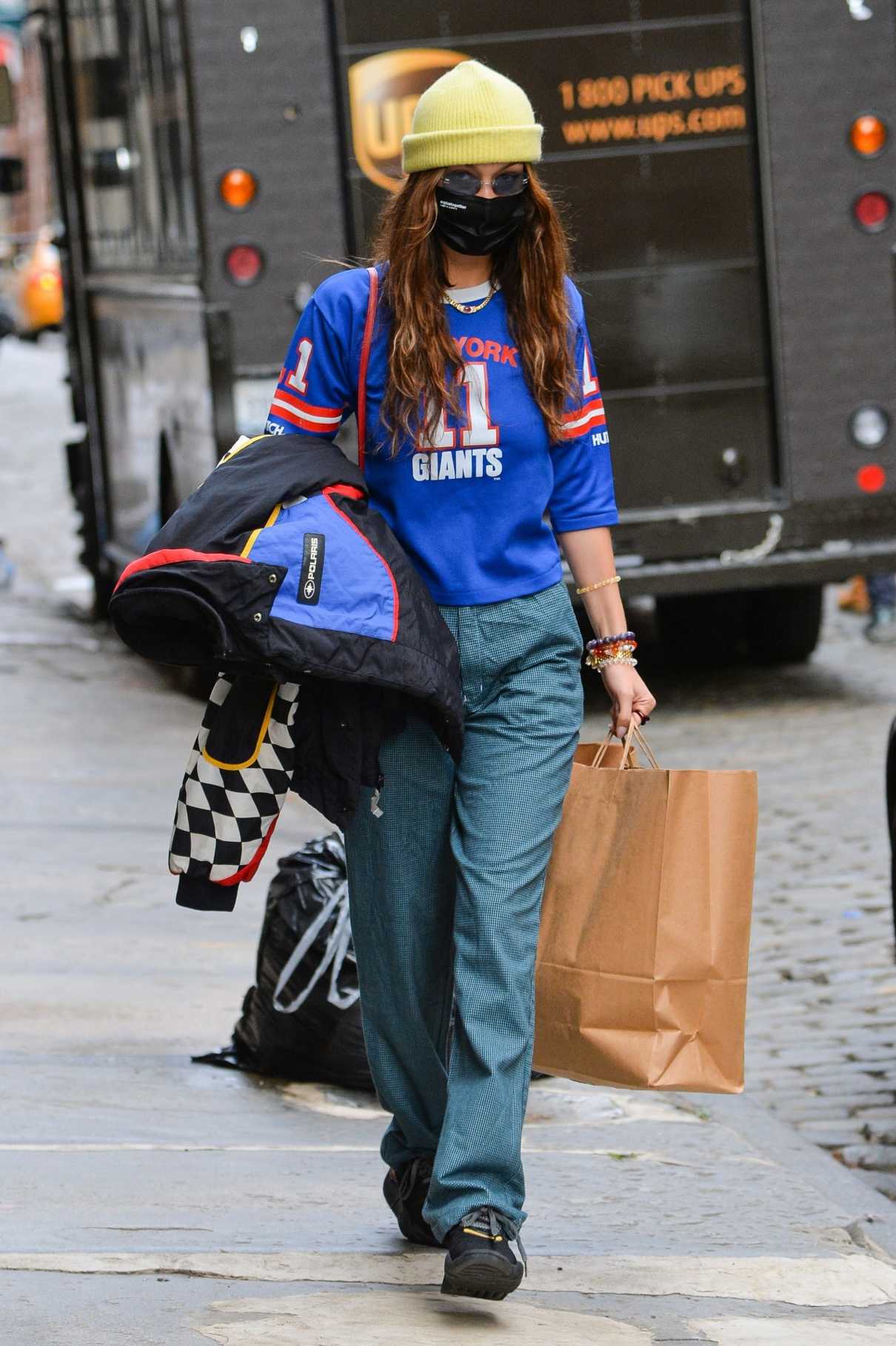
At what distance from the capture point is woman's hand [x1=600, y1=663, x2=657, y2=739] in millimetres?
3764

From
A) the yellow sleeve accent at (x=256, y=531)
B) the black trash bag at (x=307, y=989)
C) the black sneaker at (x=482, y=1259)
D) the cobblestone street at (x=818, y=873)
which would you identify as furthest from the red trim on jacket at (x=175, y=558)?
the cobblestone street at (x=818, y=873)

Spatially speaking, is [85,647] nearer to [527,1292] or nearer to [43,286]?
[527,1292]

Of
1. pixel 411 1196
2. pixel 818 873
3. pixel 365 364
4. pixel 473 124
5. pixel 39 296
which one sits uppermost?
pixel 39 296

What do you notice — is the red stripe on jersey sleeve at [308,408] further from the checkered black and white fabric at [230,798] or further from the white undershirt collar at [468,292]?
the checkered black and white fabric at [230,798]

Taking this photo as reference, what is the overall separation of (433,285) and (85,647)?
28.5 feet

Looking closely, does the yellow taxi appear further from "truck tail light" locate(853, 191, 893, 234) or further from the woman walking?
the woman walking

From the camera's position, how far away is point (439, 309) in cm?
356

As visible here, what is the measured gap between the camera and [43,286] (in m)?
40.4

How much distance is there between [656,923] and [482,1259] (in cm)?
61

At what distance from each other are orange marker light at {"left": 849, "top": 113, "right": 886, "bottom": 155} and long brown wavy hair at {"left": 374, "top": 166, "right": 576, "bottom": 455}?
6.16 metres

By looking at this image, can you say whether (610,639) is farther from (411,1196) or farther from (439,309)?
(411,1196)

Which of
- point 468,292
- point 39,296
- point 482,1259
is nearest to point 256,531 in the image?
point 468,292

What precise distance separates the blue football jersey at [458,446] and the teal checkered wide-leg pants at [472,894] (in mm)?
65

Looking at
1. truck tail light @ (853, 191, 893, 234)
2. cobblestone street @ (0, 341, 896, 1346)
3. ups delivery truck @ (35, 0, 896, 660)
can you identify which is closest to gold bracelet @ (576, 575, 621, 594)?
cobblestone street @ (0, 341, 896, 1346)
